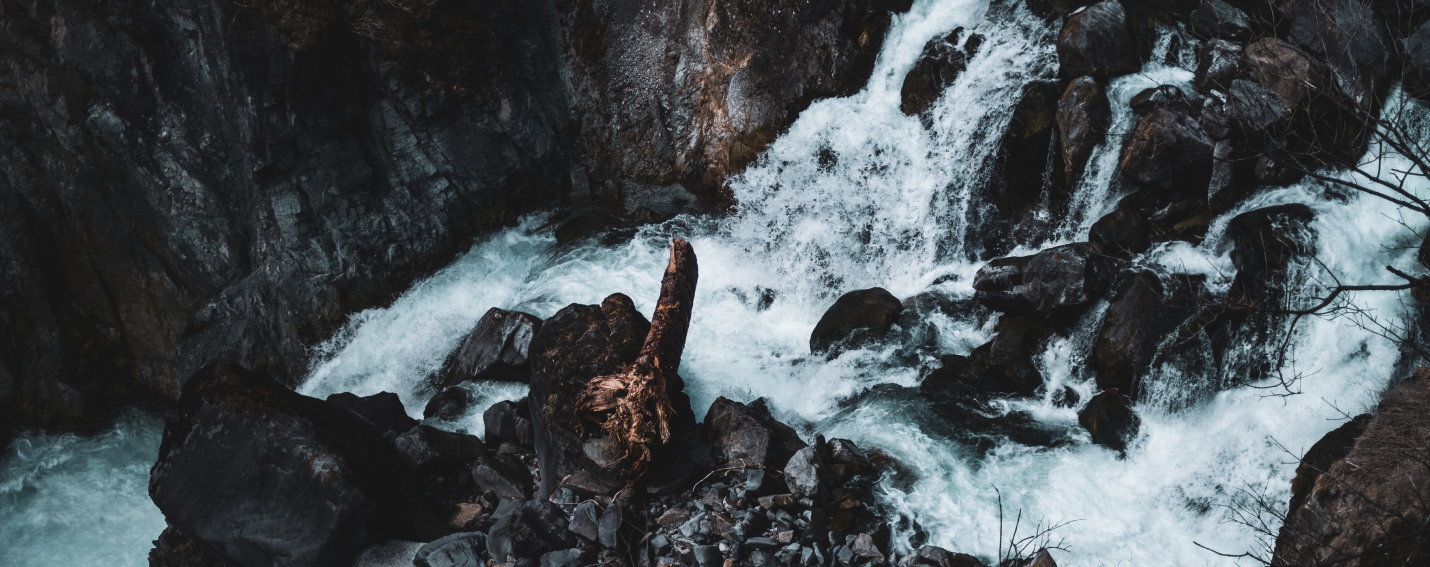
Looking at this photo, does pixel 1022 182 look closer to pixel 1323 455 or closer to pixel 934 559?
pixel 1323 455

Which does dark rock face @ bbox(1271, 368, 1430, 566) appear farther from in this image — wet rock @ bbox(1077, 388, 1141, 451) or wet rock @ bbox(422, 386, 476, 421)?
wet rock @ bbox(422, 386, 476, 421)

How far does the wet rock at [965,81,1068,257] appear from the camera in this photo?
9797mm

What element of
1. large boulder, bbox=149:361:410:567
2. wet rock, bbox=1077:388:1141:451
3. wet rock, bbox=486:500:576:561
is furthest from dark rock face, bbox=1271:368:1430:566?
large boulder, bbox=149:361:410:567

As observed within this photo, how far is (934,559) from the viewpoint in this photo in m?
5.93

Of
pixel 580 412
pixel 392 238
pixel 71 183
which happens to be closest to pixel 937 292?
pixel 580 412

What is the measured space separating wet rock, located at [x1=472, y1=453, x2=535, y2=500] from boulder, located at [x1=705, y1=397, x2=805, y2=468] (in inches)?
67.2

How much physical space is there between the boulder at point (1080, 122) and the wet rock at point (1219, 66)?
1.10 m

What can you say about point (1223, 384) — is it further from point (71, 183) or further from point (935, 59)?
point (71, 183)

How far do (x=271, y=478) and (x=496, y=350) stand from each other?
326 cm

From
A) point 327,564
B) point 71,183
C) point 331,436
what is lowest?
point 327,564

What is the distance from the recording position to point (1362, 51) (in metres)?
8.92

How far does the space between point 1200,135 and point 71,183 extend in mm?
14330

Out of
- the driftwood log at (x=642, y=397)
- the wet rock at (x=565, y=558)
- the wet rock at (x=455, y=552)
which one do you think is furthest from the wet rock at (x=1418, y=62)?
the wet rock at (x=455, y=552)

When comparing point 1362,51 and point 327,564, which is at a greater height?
point 1362,51
